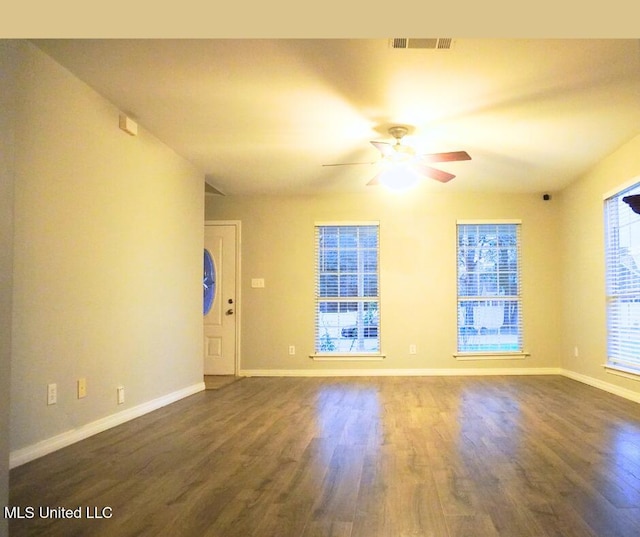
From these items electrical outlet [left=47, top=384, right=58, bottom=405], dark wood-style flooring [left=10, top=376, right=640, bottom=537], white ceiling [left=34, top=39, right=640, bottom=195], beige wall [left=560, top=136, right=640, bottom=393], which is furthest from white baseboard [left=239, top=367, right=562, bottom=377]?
electrical outlet [left=47, top=384, right=58, bottom=405]

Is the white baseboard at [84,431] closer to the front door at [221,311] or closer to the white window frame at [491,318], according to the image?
the front door at [221,311]

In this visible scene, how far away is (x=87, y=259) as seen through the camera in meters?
3.32

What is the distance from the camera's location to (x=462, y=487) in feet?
7.51

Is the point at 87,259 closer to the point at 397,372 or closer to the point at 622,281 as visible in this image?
the point at 397,372

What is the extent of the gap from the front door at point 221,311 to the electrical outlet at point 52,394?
3.56 m

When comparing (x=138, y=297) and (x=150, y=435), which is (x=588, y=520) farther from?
(x=138, y=297)

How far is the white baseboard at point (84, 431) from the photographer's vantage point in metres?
2.66

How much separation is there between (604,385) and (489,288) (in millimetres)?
1857

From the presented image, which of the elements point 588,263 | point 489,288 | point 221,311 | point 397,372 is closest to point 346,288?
point 397,372

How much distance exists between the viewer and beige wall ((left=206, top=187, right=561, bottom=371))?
6445mm

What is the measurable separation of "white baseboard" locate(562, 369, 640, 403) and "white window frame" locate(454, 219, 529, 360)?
67 cm

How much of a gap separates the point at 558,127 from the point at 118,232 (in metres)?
3.68

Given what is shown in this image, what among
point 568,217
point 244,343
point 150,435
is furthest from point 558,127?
point 244,343

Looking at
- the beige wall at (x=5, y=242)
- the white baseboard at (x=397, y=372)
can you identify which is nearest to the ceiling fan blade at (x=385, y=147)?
the beige wall at (x=5, y=242)
